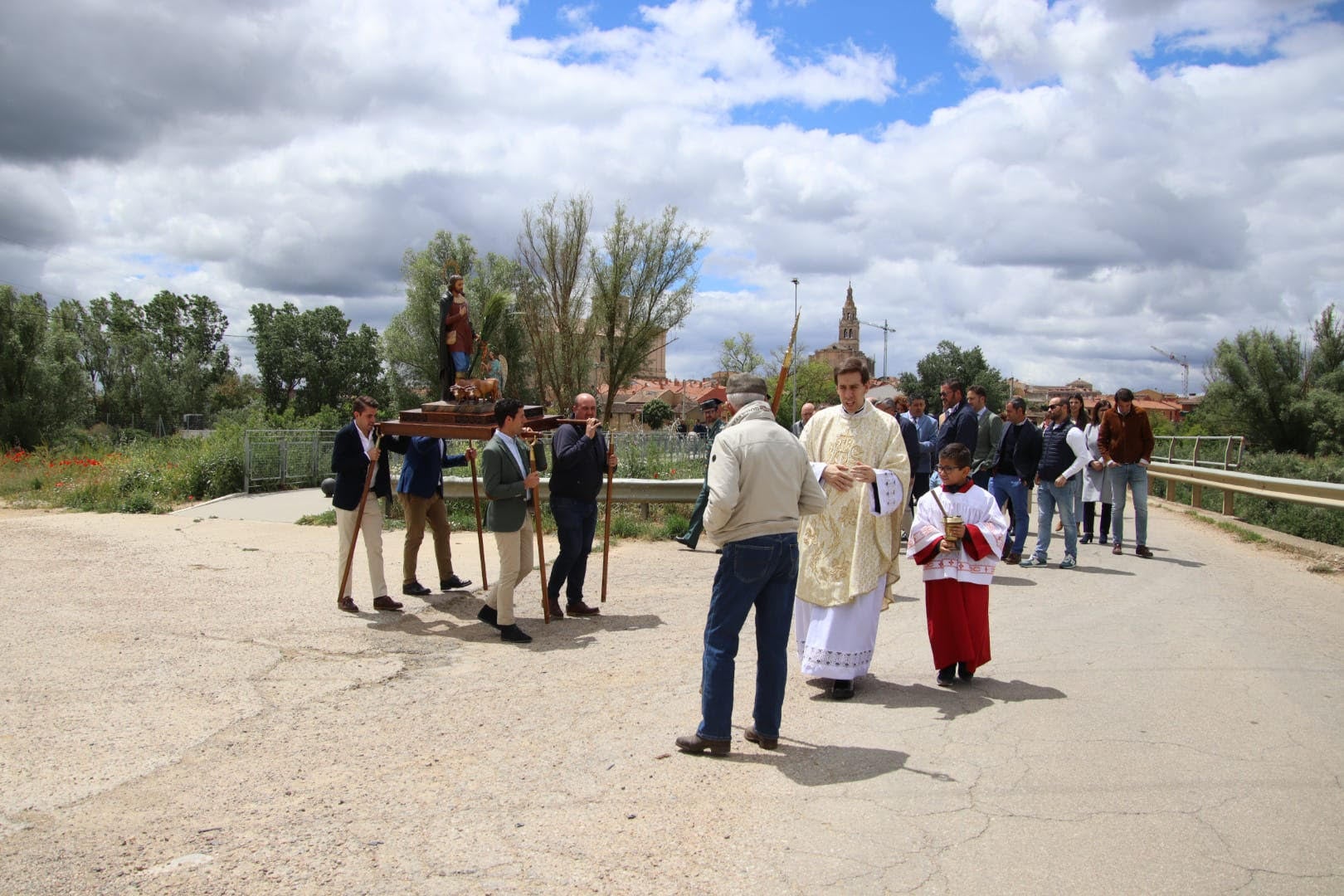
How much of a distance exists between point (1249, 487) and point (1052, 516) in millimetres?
5641

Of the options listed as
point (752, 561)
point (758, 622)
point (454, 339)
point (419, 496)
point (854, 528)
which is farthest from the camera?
point (419, 496)

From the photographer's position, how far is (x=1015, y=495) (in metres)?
10.7

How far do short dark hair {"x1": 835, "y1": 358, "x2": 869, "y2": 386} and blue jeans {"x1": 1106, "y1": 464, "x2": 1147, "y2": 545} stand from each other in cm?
680

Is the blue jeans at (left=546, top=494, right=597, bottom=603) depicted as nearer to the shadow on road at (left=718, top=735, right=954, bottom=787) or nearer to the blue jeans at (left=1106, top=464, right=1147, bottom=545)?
the shadow on road at (left=718, top=735, right=954, bottom=787)

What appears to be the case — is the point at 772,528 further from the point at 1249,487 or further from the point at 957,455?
the point at 1249,487

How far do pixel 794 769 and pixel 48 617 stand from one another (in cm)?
630

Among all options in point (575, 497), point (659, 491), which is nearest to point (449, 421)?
point (575, 497)

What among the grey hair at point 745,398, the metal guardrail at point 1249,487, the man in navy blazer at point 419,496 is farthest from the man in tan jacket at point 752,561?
the metal guardrail at point 1249,487

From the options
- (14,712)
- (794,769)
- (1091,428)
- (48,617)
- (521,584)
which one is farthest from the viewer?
(1091,428)

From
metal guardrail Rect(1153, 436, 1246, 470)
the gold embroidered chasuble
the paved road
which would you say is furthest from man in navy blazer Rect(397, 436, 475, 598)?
metal guardrail Rect(1153, 436, 1246, 470)

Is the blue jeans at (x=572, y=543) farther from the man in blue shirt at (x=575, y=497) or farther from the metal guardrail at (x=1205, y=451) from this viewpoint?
the metal guardrail at (x=1205, y=451)

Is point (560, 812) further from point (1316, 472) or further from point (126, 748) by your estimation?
point (1316, 472)

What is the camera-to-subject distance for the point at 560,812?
3994 millimetres

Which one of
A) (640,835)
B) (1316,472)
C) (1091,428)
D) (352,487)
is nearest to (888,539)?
(640,835)
